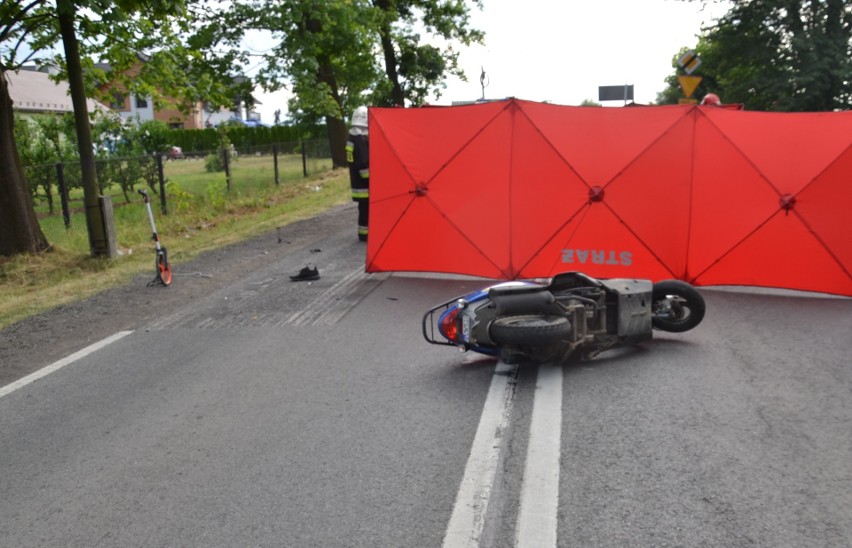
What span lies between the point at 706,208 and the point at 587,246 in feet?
4.53

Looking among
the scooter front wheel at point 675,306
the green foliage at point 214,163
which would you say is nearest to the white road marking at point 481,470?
the scooter front wheel at point 675,306

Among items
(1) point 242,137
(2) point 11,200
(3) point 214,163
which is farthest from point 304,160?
(1) point 242,137

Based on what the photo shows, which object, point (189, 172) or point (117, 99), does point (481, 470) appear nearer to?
point (117, 99)

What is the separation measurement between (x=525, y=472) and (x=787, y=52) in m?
24.0

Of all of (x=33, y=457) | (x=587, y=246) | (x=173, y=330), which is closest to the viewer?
(x=33, y=457)

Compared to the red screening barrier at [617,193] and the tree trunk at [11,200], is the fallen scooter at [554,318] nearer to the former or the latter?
the red screening barrier at [617,193]

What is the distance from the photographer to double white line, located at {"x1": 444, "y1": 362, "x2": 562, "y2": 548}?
3.57 m

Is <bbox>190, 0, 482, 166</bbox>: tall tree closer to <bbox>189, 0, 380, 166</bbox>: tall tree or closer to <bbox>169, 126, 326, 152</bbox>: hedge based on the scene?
<bbox>189, 0, 380, 166</bbox>: tall tree

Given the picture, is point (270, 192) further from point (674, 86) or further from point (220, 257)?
point (674, 86)

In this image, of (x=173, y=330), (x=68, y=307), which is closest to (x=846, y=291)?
(x=173, y=330)

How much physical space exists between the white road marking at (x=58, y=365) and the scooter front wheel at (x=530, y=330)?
12.8 ft

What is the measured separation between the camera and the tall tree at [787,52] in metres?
22.9

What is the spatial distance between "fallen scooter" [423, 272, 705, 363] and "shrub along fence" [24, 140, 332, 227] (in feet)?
42.6

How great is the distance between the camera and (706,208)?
8969mm
